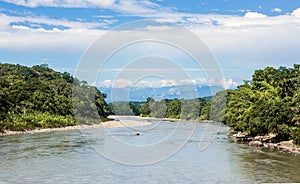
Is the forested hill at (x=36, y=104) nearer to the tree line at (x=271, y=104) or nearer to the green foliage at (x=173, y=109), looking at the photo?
the tree line at (x=271, y=104)

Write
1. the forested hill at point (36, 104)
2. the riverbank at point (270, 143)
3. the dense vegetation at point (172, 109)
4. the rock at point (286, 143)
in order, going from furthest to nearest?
1. the dense vegetation at point (172, 109)
2. the forested hill at point (36, 104)
3. the rock at point (286, 143)
4. the riverbank at point (270, 143)

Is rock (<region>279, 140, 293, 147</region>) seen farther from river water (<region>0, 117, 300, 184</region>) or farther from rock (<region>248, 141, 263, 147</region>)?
river water (<region>0, 117, 300, 184</region>)

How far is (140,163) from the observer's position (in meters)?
21.0

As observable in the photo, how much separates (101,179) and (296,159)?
10.7 metres

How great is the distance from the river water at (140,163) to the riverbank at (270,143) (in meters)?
1.00

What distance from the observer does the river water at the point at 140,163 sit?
17125 mm

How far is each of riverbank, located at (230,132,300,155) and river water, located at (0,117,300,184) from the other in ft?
3.26

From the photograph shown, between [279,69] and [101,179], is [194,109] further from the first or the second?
[101,179]

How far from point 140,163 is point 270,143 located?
35.7ft

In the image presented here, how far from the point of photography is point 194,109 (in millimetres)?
64000

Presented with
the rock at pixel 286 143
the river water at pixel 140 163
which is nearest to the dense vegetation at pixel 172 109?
the rock at pixel 286 143

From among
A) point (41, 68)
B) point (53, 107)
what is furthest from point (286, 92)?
point (41, 68)

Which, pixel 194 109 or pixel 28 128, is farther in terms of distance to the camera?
A: pixel 194 109

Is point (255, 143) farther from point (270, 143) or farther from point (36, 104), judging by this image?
point (36, 104)
